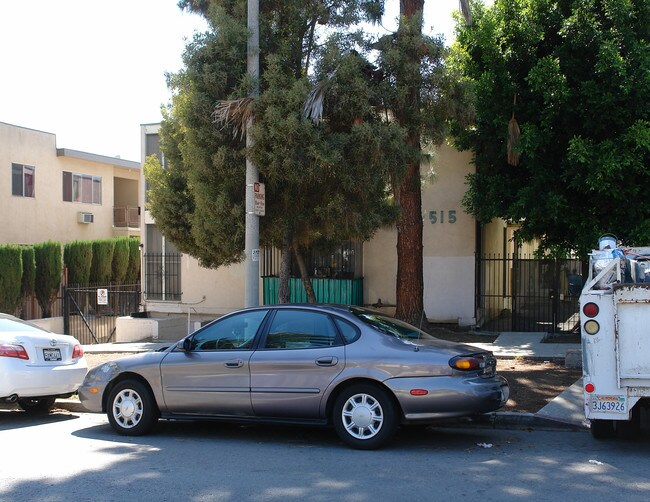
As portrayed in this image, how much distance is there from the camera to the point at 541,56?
1455 centimetres

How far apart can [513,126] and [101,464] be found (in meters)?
10.2

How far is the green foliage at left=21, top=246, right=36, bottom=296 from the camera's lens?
82.2 feet

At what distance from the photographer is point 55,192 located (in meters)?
31.1

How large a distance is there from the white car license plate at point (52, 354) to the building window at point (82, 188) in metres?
23.8

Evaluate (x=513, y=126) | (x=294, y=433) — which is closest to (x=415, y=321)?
(x=513, y=126)

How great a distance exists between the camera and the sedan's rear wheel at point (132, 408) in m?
7.97

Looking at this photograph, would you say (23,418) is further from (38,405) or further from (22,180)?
(22,180)

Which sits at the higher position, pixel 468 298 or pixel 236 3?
pixel 236 3

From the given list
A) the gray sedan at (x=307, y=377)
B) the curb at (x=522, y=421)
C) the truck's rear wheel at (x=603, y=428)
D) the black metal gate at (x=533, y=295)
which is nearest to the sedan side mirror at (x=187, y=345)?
the gray sedan at (x=307, y=377)

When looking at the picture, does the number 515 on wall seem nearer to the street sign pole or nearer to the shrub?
the street sign pole

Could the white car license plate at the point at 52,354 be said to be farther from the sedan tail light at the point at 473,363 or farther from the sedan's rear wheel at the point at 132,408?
the sedan tail light at the point at 473,363

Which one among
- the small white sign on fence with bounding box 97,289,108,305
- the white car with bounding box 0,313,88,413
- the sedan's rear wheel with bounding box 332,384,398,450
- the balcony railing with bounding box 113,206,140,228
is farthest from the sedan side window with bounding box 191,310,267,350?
the balcony railing with bounding box 113,206,140,228

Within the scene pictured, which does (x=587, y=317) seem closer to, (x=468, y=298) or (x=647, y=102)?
(x=647, y=102)

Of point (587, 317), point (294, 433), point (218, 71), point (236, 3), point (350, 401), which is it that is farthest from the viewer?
point (236, 3)
